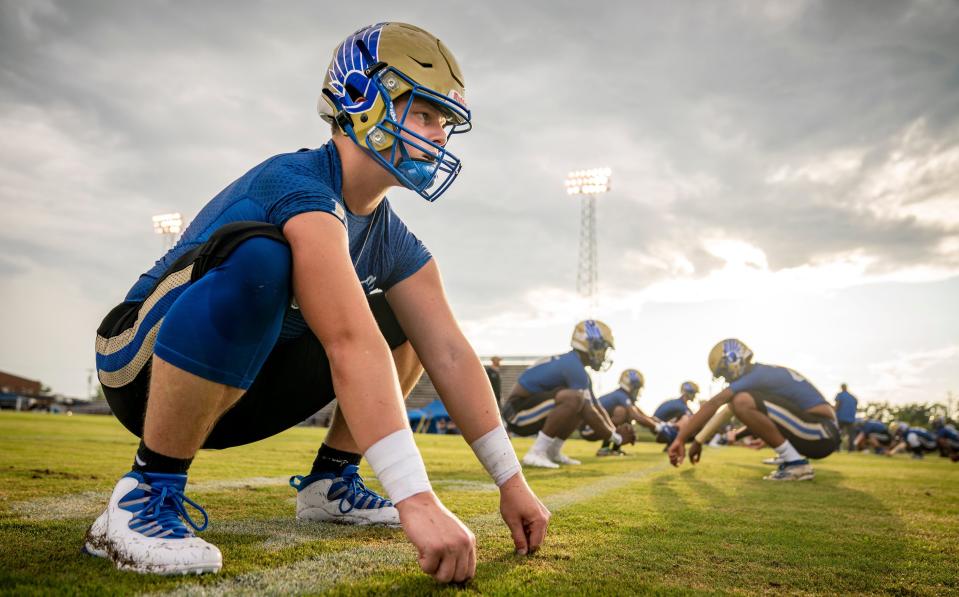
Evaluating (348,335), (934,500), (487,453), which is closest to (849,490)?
(934,500)

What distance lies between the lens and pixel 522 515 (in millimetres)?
2035

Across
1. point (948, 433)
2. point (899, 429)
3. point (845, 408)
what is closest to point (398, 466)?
point (845, 408)

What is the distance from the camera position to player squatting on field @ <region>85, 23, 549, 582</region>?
1.62 meters

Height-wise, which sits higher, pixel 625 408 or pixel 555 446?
pixel 625 408

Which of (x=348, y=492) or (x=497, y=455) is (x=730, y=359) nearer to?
(x=348, y=492)

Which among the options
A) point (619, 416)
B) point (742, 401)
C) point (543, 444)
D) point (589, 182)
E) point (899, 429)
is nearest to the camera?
point (742, 401)

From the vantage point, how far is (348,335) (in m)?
1.62

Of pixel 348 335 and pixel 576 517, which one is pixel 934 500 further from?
pixel 348 335

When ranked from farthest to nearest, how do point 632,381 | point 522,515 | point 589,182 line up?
point 589,182, point 632,381, point 522,515

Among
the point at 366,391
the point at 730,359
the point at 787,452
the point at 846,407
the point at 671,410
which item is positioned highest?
the point at 730,359

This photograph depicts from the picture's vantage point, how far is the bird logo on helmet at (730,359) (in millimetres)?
8492

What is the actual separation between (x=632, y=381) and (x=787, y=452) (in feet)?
27.9

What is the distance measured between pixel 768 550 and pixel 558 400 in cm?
640

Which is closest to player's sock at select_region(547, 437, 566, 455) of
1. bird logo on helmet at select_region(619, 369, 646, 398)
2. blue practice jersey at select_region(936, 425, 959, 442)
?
bird logo on helmet at select_region(619, 369, 646, 398)
